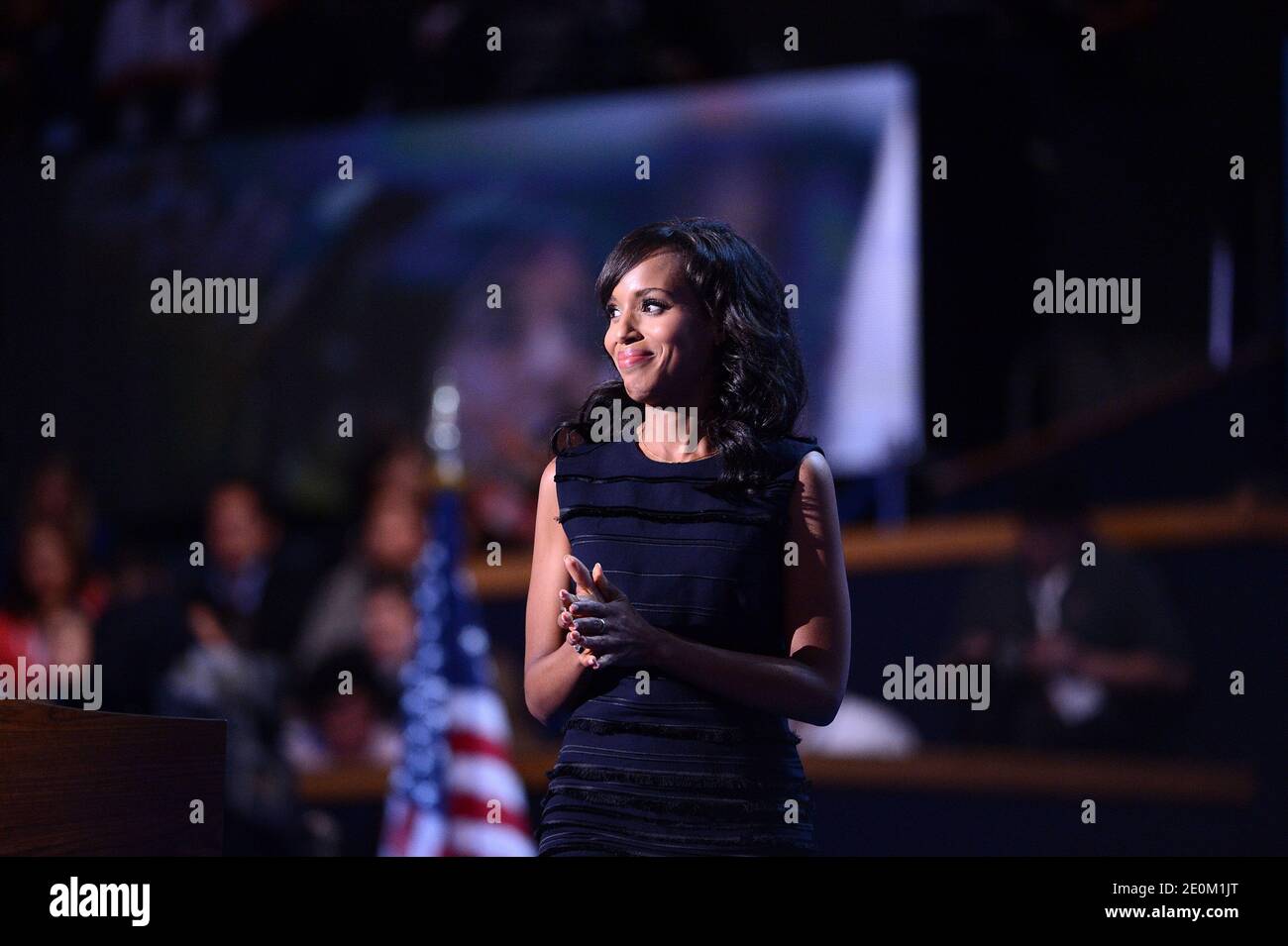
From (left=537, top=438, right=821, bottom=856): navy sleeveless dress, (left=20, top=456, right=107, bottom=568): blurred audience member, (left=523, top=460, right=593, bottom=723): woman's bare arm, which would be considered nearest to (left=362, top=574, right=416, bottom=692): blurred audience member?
(left=20, top=456, right=107, bottom=568): blurred audience member

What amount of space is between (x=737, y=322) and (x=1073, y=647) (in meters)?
3.25

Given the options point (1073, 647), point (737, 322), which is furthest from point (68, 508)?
point (737, 322)

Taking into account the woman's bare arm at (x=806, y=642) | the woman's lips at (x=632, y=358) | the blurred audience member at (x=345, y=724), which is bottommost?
the woman's bare arm at (x=806, y=642)

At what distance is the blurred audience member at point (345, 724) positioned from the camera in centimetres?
562

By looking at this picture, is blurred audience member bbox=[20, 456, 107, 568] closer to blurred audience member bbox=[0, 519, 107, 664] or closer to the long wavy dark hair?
blurred audience member bbox=[0, 519, 107, 664]

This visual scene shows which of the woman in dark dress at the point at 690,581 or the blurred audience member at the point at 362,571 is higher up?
the blurred audience member at the point at 362,571

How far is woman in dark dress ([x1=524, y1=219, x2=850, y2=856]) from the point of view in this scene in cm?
188

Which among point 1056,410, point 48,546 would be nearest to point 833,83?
point 1056,410

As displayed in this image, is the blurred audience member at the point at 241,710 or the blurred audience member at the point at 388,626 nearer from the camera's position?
the blurred audience member at the point at 241,710

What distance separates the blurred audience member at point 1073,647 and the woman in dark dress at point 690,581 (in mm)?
3147

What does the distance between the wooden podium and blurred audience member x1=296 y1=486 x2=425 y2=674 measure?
350 cm

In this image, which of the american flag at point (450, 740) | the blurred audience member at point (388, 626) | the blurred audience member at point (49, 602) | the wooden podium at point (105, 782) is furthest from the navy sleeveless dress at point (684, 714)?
the blurred audience member at point (49, 602)

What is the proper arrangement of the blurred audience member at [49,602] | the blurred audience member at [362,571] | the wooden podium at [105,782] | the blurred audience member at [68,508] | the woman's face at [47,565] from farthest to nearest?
the blurred audience member at [68,508] < the woman's face at [47,565] < the blurred audience member at [49,602] < the blurred audience member at [362,571] < the wooden podium at [105,782]

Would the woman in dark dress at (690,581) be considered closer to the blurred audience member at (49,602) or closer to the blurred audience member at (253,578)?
the blurred audience member at (253,578)
